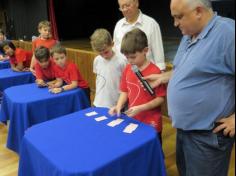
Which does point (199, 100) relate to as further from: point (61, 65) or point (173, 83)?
point (61, 65)

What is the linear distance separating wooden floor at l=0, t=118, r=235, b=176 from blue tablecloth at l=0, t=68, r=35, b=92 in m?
0.58

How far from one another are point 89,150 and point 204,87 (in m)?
0.57

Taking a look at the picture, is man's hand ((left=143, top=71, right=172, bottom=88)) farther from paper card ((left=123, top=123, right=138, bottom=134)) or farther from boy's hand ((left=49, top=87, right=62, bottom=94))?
boy's hand ((left=49, top=87, right=62, bottom=94))

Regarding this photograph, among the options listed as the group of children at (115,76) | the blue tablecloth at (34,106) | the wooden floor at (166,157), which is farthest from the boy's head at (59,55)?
the wooden floor at (166,157)

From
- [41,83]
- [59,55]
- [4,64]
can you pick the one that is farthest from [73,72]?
[4,64]

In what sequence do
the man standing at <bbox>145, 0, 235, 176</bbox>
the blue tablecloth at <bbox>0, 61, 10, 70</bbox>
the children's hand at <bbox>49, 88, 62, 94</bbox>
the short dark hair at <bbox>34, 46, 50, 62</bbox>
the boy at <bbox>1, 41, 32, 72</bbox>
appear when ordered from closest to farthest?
the man standing at <bbox>145, 0, 235, 176</bbox>, the children's hand at <bbox>49, 88, 62, 94</bbox>, the short dark hair at <bbox>34, 46, 50, 62</bbox>, the boy at <bbox>1, 41, 32, 72</bbox>, the blue tablecloth at <bbox>0, 61, 10, 70</bbox>

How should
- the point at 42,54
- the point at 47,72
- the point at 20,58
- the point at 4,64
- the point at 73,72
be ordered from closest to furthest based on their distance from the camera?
the point at 73,72
the point at 42,54
the point at 47,72
the point at 20,58
the point at 4,64

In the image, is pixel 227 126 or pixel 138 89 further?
pixel 138 89

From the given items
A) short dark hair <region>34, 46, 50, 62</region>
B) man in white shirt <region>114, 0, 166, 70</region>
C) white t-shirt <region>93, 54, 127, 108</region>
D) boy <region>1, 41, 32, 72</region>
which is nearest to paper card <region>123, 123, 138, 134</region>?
white t-shirt <region>93, 54, 127, 108</region>

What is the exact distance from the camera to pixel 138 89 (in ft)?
5.49

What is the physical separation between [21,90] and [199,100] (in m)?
1.85

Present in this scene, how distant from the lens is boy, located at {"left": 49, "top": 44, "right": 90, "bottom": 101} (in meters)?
2.50

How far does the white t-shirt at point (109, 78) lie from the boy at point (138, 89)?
30cm

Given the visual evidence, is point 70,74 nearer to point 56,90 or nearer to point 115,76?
point 56,90
